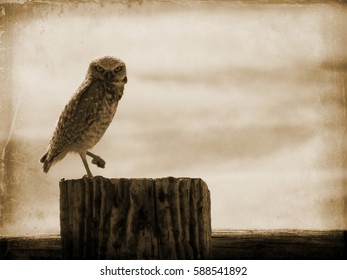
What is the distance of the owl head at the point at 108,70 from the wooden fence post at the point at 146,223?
2.06 meters

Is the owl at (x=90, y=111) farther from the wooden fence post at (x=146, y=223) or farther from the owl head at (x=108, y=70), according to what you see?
the wooden fence post at (x=146, y=223)

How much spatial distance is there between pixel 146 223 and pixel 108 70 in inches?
87.3

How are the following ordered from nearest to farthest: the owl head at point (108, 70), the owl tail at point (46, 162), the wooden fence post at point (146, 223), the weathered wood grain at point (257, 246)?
the wooden fence post at point (146, 223), the weathered wood grain at point (257, 246), the owl tail at point (46, 162), the owl head at point (108, 70)

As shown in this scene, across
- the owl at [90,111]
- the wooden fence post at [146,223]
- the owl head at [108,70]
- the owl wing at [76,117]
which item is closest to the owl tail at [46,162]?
the owl at [90,111]

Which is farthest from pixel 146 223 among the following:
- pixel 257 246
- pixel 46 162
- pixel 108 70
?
pixel 108 70

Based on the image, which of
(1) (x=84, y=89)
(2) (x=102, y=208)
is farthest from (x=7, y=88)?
(2) (x=102, y=208)

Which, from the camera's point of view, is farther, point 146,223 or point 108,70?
point 108,70

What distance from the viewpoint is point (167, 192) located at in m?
1.69

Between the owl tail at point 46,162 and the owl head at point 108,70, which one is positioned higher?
the owl head at point 108,70

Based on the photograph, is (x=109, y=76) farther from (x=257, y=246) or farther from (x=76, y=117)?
(x=257, y=246)

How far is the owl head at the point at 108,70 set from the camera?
3691mm

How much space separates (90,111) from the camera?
3822mm

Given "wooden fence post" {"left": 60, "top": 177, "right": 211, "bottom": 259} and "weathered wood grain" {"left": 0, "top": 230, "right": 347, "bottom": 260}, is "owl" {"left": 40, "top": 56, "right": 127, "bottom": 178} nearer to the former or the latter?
"weathered wood grain" {"left": 0, "top": 230, "right": 347, "bottom": 260}
